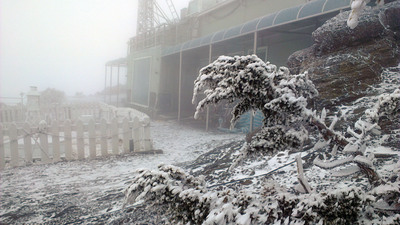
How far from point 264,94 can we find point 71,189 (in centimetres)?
366

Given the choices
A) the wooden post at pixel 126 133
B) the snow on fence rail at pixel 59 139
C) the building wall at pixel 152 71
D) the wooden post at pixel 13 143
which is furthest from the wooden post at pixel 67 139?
the building wall at pixel 152 71

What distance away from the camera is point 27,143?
4980 millimetres

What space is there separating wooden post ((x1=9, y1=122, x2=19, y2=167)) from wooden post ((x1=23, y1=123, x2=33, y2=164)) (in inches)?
6.0

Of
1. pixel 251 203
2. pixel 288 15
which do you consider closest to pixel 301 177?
pixel 251 203

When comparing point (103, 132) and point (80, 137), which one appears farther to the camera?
point (103, 132)

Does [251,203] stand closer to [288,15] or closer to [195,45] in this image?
[288,15]

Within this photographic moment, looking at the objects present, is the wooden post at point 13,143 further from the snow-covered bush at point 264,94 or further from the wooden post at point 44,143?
the snow-covered bush at point 264,94

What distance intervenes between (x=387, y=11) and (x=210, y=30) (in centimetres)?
1005

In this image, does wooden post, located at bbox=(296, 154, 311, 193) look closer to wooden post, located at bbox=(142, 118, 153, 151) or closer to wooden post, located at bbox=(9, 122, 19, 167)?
wooden post, located at bbox=(142, 118, 153, 151)

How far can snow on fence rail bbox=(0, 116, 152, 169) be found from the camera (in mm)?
4859

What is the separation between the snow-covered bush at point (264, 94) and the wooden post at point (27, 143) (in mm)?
5059

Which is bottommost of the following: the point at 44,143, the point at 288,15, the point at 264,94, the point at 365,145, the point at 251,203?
the point at 44,143

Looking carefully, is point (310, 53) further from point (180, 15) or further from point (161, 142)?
point (180, 15)

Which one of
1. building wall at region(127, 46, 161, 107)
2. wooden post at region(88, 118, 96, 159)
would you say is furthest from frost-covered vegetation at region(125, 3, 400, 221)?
building wall at region(127, 46, 161, 107)
